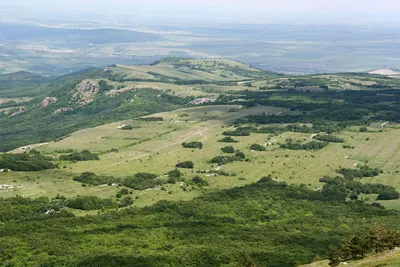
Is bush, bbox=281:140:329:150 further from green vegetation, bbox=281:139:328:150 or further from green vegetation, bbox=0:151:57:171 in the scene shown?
green vegetation, bbox=0:151:57:171

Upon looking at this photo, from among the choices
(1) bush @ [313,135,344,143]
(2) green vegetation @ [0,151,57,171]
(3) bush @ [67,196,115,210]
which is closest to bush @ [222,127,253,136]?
(1) bush @ [313,135,344,143]

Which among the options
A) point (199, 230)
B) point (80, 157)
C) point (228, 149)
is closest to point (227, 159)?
point (228, 149)

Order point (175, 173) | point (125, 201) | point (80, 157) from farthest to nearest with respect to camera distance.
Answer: point (80, 157) < point (175, 173) < point (125, 201)

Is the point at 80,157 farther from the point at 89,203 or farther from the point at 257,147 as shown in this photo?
the point at 257,147

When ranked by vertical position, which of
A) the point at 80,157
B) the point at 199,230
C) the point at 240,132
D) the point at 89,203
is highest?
the point at 199,230

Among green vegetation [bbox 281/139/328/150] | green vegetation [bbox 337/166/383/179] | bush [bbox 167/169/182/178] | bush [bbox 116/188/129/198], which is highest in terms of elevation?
bush [bbox 116/188/129/198]

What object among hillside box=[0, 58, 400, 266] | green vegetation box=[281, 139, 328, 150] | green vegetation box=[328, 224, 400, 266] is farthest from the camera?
green vegetation box=[281, 139, 328, 150]

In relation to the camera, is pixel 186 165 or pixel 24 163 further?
pixel 186 165

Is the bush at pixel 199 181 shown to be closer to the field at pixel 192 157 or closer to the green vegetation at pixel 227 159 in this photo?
the field at pixel 192 157

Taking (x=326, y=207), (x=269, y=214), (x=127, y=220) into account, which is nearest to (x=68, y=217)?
(x=127, y=220)

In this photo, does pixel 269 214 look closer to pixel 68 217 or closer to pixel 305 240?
pixel 305 240

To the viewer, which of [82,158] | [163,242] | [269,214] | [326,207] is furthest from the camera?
[82,158]
